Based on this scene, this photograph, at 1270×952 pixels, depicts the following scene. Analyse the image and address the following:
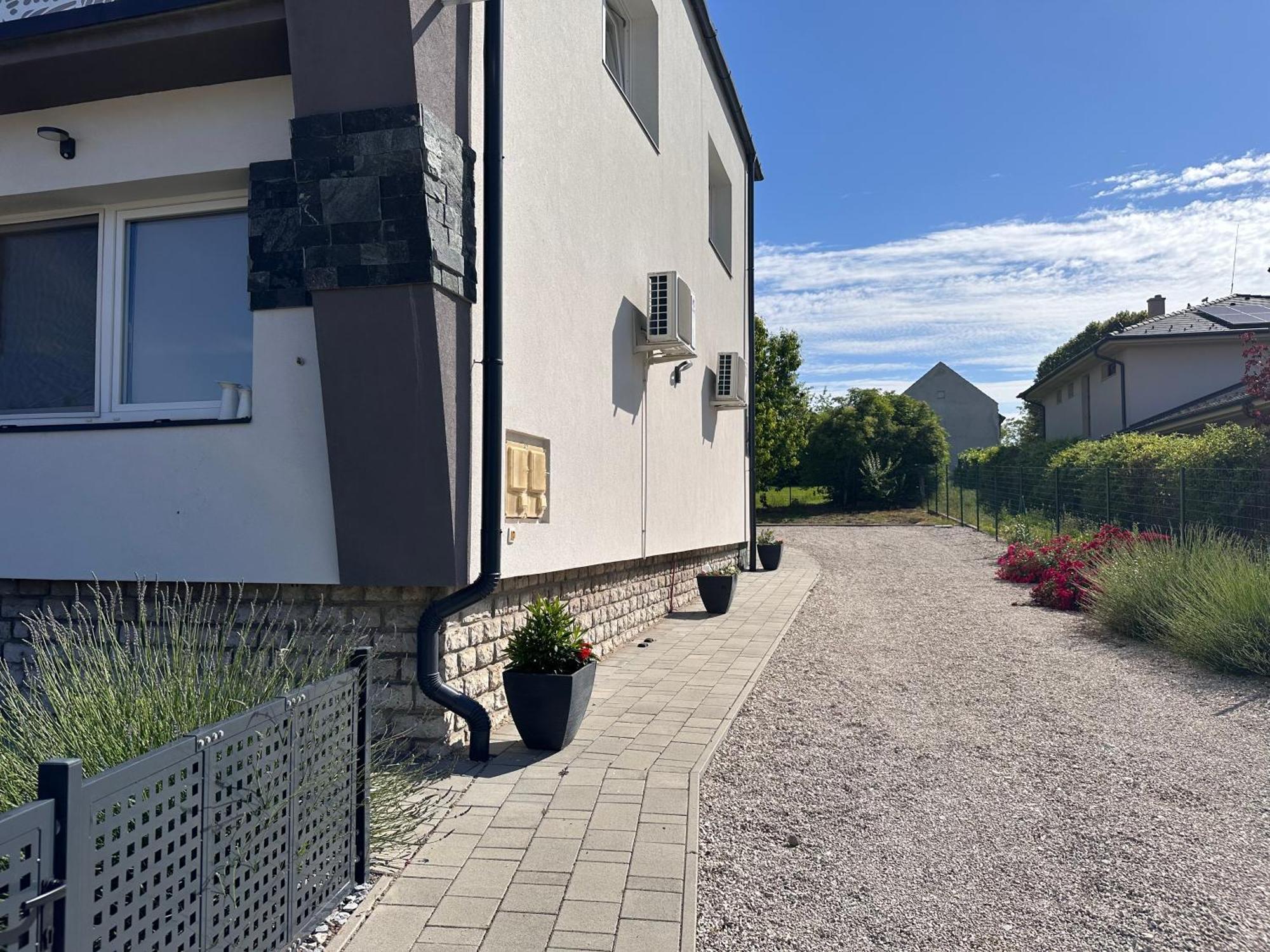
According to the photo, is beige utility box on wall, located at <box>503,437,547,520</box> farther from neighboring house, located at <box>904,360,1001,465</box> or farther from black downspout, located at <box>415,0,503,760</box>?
neighboring house, located at <box>904,360,1001,465</box>

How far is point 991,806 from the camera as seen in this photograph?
459 cm

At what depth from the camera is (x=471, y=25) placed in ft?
17.5

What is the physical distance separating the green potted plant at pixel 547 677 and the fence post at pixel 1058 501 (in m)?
14.7

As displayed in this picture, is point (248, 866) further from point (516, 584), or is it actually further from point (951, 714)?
point (951, 714)

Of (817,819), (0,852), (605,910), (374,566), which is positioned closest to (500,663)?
(374,566)

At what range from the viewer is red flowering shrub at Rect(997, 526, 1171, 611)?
38.3ft

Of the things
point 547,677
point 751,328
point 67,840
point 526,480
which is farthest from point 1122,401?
point 67,840

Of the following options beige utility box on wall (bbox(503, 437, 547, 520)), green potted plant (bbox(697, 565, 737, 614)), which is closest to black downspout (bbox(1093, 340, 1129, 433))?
green potted plant (bbox(697, 565, 737, 614))

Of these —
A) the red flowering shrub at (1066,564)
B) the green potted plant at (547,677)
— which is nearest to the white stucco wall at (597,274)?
the green potted plant at (547,677)

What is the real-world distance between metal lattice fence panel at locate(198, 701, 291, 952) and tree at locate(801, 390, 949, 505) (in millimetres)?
33411

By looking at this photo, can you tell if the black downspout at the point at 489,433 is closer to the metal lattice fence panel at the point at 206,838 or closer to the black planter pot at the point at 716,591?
the metal lattice fence panel at the point at 206,838

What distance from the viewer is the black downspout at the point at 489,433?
16.7ft

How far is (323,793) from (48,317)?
15.0ft

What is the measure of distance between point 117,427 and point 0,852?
4.36 m
